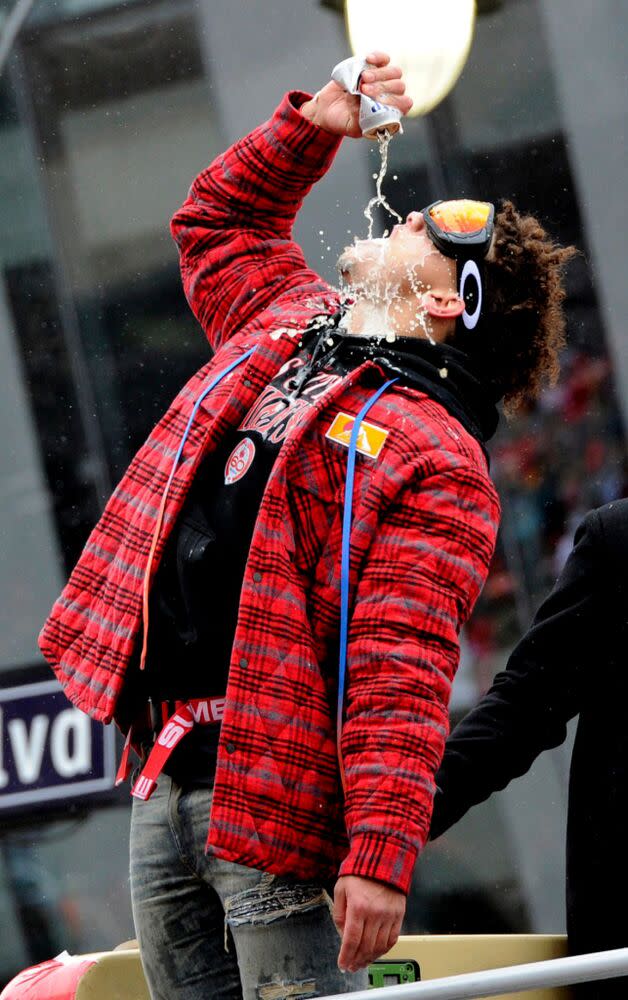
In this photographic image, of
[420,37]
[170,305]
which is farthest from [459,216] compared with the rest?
[170,305]

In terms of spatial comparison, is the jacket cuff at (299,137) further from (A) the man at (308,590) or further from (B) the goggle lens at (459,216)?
(B) the goggle lens at (459,216)

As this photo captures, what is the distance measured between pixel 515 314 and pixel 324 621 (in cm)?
61

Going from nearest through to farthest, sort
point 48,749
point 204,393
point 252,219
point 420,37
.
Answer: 1. point 204,393
2. point 252,219
3. point 420,37
4. point 48,749

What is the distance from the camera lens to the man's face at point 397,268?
213 cm

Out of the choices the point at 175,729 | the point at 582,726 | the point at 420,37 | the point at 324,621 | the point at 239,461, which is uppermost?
the point at 420,37

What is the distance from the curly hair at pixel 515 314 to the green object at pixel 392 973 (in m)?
0.96

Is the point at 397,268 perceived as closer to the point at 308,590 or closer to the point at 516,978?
the point at 308,590

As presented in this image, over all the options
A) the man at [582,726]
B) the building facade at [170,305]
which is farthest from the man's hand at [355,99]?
the building facade at [170,305]

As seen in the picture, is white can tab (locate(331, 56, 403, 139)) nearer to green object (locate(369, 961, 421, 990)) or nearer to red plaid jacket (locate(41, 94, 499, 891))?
red plaid jacket (locate(41, 94, 499, 891))

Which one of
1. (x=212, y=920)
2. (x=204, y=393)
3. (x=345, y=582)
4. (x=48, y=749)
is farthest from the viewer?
(x=48, y=749)

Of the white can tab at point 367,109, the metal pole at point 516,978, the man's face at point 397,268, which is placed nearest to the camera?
the metal pole at point 516,978

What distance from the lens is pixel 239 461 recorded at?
2004mm

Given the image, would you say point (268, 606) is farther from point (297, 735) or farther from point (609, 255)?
point (609, 255)

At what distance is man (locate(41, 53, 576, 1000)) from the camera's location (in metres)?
1.81
